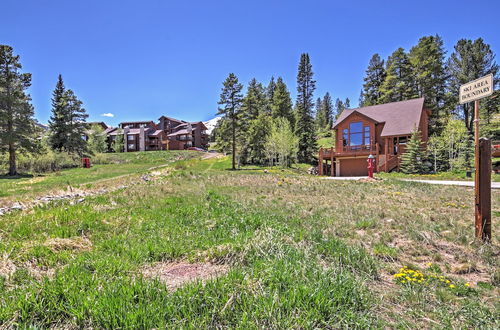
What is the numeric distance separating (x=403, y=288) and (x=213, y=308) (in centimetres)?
242

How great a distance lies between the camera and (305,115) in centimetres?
4412

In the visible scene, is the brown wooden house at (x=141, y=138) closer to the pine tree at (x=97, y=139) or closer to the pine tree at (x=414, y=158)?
the pine tree at (x=97, y=139)

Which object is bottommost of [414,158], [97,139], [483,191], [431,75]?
[483,191]

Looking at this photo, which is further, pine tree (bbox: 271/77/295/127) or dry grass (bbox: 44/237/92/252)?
pine tree (bbox: 271/77/295/127)

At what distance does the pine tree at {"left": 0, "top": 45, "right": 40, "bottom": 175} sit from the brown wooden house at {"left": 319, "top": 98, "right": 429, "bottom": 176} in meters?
33.4

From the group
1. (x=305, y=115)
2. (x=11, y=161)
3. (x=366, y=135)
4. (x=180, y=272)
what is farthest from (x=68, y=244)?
(x=305, y=115)

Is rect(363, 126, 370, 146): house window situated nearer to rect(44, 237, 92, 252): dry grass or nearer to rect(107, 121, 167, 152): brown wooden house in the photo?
rect(44, 237, 92, 252): dry grass

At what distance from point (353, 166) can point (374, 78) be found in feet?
92.5

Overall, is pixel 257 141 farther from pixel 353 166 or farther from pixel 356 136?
pixel 353 166

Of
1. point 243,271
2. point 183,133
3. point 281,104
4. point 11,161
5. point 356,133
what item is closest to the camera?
point 243,271

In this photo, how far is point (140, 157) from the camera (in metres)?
49.5

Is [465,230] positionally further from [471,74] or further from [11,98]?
[471,74]

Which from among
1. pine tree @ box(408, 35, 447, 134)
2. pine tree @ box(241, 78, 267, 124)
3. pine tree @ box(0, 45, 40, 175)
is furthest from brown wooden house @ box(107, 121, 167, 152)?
pine tree @ box(408, 35, 447, 134)

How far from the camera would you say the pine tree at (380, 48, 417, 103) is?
1437 inches
